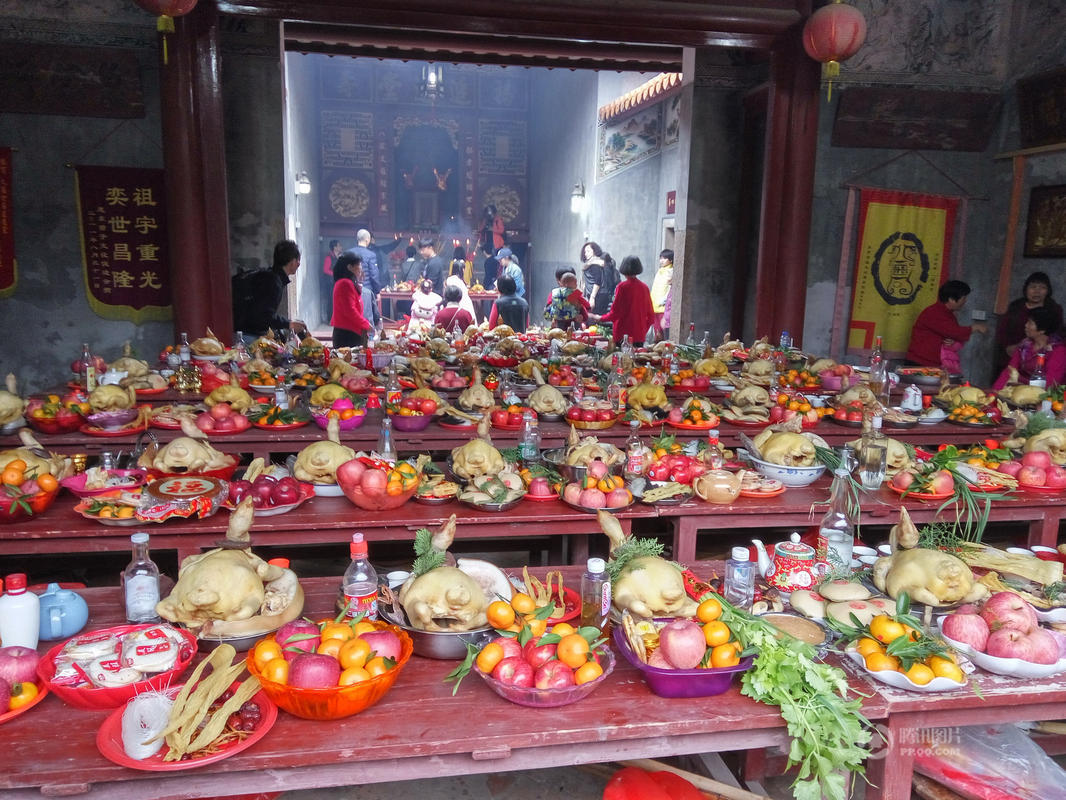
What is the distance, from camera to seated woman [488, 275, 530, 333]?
8.14m

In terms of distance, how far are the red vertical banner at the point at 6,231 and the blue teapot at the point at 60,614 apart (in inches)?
250

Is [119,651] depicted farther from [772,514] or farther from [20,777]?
[772,514]

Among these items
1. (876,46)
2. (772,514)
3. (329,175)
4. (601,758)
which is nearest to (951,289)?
(876,46)

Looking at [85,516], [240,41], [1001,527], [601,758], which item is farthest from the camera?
[240,41]

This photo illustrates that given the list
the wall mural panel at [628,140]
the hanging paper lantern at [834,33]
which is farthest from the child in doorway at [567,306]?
the wall mural panel at [628,140]

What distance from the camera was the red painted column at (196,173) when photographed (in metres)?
6.18

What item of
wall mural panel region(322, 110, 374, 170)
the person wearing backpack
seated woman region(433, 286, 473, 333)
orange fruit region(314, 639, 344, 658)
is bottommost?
orange fruit region(314, 639, 344, 658)

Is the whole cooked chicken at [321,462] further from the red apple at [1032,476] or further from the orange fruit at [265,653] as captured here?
the red apple at [1032,476]

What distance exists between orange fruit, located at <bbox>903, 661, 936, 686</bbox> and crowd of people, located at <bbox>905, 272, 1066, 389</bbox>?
15.3 ft

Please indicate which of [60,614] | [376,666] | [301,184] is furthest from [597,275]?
[376,666]

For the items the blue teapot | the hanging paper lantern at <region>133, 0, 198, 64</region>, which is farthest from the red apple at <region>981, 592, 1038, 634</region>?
the hanging paper lantern at <region>133, 0, 198, 64</region>

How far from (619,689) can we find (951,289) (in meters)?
5.92

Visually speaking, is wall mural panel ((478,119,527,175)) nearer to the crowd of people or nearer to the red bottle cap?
the crowd of people

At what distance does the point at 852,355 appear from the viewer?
26.8 ft
